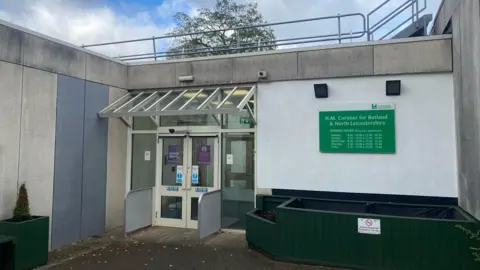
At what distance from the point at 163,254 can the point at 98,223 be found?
2.24m

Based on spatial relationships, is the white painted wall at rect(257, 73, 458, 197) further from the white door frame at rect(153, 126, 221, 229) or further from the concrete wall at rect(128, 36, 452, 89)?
the white door frame at rect(153, 126, 221, 229)

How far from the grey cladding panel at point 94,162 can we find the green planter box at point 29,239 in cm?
164

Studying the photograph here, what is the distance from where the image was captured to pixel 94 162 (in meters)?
7.93

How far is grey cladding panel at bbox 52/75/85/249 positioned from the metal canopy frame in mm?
697

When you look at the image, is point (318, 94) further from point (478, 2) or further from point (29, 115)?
point (29, 115)

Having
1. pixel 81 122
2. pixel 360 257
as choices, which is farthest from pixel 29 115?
pixel 360 257

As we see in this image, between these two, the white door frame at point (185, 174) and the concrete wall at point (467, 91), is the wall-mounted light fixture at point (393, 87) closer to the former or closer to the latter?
the concrete wall at point (467, 91)

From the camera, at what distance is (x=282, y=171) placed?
772cm

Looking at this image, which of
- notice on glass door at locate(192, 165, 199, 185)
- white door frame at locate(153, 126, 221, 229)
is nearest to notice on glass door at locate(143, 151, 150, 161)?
white door frame at locate(153, 126, 221, 229)

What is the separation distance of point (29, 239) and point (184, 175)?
3.52m

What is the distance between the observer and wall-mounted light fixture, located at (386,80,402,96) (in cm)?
688

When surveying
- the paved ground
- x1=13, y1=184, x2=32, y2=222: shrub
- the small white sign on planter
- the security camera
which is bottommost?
the paved ground

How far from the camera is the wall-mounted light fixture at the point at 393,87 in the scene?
6883 mm

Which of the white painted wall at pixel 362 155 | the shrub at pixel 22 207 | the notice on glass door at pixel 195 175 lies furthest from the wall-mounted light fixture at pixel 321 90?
the shrub at pixel 22 207
